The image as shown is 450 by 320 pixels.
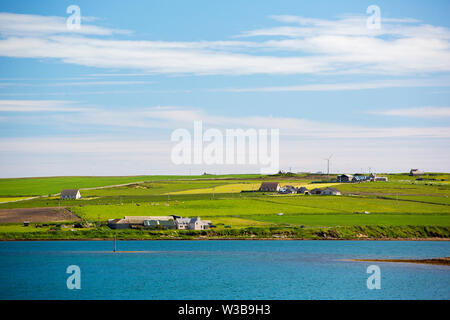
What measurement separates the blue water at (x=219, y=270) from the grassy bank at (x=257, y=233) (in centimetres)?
227

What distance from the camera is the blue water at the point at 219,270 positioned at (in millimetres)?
66750

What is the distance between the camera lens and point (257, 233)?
117 metres

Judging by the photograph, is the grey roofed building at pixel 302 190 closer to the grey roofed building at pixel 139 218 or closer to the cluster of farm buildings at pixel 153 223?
the cluster of farm buildings at pixel 153 223

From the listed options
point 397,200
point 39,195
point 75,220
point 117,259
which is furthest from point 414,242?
point 39,195

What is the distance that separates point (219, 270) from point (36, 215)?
62626mm

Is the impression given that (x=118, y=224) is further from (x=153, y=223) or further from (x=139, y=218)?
(x=153, y=223)

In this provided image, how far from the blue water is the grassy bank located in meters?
2.27

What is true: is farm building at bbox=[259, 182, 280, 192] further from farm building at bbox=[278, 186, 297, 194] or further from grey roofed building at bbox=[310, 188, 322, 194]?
grey roofed building at bbox=[310, 188, 322, 194]

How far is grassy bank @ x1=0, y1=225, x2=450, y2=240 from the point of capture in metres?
115

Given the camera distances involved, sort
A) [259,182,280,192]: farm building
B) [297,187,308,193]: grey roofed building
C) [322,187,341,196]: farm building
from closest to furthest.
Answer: [322,187,341,196]: farm building → [297,187,308,193]: grey roofed building → [259,182,280,192]: farm building

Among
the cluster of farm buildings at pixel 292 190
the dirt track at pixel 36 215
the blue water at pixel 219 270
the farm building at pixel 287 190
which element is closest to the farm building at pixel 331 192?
the cluster of farm buildings at pixel 292 190

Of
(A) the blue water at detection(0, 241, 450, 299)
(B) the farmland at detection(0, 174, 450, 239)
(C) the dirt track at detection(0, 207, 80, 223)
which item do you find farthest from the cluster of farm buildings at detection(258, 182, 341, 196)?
(C) the dirt track at detection(0, 207, 80, 223)

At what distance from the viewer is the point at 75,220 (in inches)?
4970
